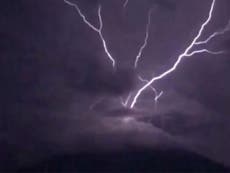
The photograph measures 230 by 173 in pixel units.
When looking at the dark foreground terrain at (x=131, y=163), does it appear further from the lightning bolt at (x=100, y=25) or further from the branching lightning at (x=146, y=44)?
the lightning bolt at (x=100, y=25)

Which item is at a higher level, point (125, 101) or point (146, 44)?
point (146, 44)

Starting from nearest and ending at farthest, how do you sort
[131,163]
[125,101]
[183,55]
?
[131,163] → [125,101] → [183,55]

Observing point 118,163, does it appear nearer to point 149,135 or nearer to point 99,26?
point 149,135

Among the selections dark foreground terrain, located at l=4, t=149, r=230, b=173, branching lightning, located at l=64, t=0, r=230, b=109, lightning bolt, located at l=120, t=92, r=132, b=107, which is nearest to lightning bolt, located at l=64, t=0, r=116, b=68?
branching lightning, located at l=64, t=0, r=230, b=109

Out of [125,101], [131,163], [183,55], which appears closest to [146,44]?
[183,55]

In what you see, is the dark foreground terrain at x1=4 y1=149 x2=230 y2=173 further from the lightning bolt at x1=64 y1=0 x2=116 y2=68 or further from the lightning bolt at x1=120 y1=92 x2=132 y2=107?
the lightning bolt at x1=64 y1=0 x2=116 y2=68

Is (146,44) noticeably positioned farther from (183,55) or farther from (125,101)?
(125,101)

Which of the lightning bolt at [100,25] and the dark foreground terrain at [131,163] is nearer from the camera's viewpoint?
the dark foreground terrain at [131,163]

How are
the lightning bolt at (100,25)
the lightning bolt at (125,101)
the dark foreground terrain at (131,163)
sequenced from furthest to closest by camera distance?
the lightning bolt at (100,25) → the lightning bolt at (125,101) → the dark foreground terrain at (131,163)

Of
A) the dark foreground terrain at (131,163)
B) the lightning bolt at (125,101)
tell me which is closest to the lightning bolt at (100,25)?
the lightning bolt at (125,101)

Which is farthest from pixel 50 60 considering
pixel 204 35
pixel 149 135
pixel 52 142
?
pixel 204 35
